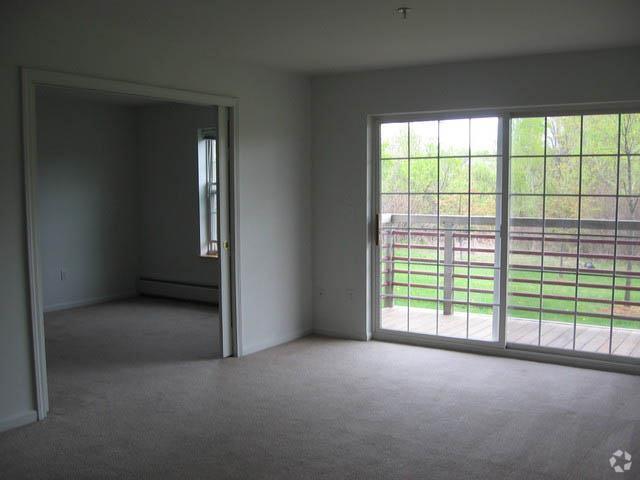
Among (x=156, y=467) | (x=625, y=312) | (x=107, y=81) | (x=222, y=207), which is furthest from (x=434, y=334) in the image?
(x=107, y=81)

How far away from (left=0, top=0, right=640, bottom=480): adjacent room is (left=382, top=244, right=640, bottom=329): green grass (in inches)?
0.8

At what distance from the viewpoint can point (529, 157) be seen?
5258mm

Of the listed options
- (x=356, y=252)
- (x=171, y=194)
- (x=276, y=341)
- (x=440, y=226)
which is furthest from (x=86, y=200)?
(x=440, y=226)

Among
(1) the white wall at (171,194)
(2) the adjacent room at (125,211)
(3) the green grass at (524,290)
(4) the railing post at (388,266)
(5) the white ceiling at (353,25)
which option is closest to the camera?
(5) the white ceiling at (353,25)

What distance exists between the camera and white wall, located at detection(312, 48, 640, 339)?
4949 millimetres

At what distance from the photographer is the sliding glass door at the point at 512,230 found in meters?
4.96

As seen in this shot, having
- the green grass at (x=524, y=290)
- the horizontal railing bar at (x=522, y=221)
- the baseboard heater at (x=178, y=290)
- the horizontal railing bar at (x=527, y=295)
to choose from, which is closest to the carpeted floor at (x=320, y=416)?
the green grass at (x=524, y=290)

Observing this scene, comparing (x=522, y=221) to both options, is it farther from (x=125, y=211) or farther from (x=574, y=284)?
(x=125, y=211)

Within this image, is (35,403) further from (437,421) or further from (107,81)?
(437,421)

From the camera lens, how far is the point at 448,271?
18.7ft

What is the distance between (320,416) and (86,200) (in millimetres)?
5192

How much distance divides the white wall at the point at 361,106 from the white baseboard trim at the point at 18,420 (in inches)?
117

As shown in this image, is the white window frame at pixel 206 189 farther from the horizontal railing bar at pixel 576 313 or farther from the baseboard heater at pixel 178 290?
the horizontal railing bar at pixel 576 313

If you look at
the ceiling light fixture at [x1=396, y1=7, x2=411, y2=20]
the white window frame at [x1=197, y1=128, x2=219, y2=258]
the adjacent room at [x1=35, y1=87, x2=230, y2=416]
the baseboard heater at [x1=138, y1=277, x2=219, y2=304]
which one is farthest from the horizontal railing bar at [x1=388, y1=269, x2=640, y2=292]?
the white window frame at [x1=197, y1=128, x2=219, y2=258]
